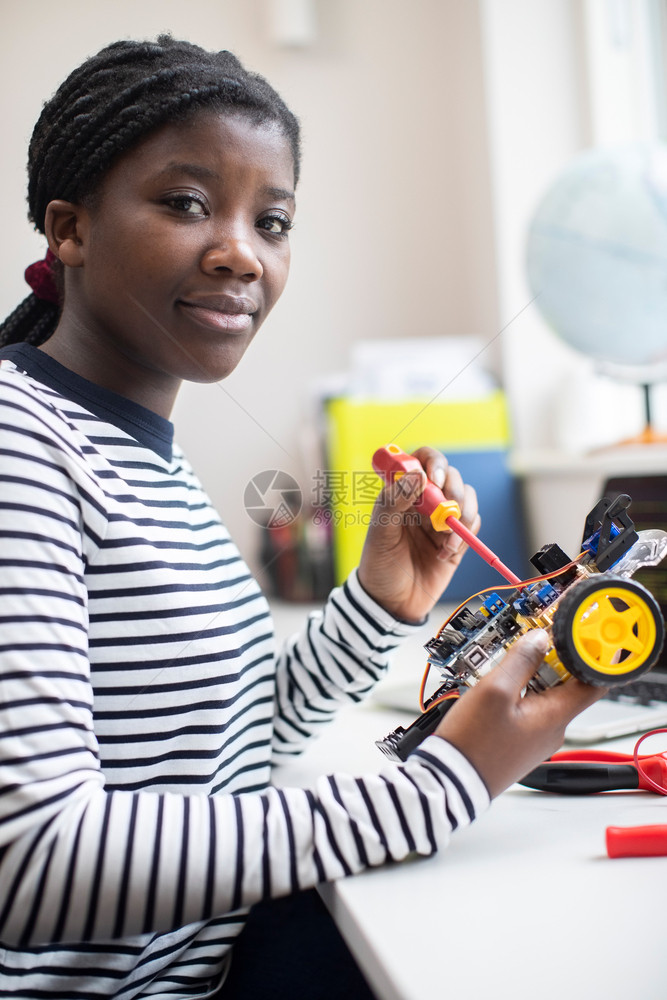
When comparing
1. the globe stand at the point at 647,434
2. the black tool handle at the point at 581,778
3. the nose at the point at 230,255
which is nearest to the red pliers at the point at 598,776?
the black tool handle at the point at 581,778

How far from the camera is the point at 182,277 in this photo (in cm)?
52

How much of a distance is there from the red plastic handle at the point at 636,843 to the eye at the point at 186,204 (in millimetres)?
422

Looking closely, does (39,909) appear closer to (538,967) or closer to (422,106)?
(538,967)

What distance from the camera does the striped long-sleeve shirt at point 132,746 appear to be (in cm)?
42

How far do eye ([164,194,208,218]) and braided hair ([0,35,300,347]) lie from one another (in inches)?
1.9

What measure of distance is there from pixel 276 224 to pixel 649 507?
54 cm

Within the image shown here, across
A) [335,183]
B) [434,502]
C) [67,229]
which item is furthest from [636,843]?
[335,183]

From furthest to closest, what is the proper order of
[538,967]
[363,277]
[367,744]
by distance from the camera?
[363,277] → [367,744] → [538,967]

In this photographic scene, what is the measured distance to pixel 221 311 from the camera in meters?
0.55

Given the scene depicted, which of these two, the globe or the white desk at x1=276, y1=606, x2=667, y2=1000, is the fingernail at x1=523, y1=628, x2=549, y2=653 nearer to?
the white desk at x1=276, y1=606, x2=667, y2=1000

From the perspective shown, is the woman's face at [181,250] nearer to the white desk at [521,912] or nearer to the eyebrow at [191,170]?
the eyebrow at [191,170]

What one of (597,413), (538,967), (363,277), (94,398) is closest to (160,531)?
(94,398)

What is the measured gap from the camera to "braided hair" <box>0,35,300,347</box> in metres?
0.52

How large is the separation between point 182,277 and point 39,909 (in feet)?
1.14
